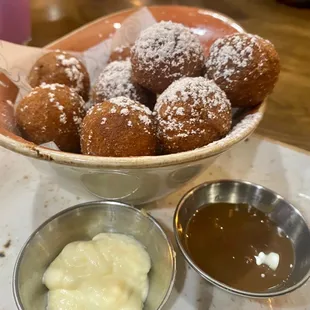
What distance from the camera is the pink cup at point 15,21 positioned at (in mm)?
1589

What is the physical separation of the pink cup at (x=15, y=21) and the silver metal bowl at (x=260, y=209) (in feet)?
3.41

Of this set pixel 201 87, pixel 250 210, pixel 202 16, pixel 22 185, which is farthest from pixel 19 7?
pixel 250 210

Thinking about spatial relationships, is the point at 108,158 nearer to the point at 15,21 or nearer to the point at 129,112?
the point at 129,112

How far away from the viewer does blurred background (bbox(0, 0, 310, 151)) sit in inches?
53.0

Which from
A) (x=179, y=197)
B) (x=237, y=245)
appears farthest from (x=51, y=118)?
(x=237, y=245)

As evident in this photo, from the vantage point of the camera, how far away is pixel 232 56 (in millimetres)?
966

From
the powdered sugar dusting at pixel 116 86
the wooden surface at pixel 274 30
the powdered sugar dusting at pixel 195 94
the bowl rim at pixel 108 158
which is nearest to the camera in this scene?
the bowl rim at pixel 108 158

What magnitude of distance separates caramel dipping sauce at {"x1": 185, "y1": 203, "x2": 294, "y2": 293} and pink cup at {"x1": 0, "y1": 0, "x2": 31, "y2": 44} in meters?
1.08

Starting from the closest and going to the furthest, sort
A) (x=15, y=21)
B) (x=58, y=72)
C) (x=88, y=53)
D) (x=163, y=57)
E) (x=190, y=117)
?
(x=190, y=117) < (x=163, y=57) < (x=58, y=72) < (x=88, y=53) < (x=15, y=21)

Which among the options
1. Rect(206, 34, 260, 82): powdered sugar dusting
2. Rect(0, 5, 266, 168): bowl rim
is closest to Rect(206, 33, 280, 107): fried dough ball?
Rect(206, 34, 260, 82): powdered sugar dusting

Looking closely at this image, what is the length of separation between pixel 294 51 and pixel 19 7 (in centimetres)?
Answer: 107

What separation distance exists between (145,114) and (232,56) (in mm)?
257

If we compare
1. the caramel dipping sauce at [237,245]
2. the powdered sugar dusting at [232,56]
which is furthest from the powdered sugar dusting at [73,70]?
the caramel dipping sauce at [237,245]

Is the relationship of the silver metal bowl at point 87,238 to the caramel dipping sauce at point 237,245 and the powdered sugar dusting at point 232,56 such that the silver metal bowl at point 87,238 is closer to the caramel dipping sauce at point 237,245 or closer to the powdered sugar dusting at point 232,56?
the caramel dipping sauce at point 237,245
